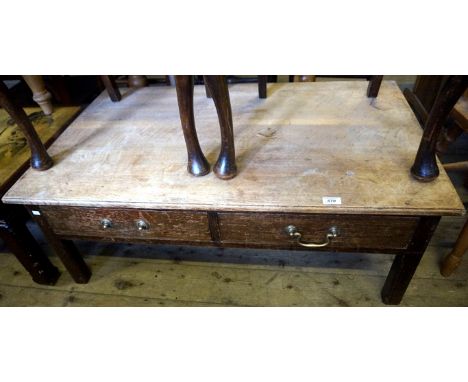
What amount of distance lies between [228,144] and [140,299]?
777mm

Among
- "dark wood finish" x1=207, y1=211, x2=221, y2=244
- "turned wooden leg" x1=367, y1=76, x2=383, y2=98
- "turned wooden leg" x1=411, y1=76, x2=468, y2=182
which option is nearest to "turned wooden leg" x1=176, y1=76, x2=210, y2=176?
"dark wood finish" x1=207, y1=211, x2=221, y2=244

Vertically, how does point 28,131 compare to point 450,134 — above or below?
above

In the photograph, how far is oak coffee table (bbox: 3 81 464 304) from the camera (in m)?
0.84

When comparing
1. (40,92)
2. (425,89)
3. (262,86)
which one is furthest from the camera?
(425,89)

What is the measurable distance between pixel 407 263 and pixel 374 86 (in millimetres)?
655

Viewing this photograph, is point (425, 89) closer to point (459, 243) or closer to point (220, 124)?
point (459, 243)

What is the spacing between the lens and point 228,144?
85 cm

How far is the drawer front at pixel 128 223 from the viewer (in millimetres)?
919

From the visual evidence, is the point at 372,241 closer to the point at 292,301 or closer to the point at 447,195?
the point at 447,195

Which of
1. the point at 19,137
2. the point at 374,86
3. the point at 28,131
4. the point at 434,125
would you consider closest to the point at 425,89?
the point at 374,86

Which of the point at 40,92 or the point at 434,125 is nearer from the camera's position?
the point at 434,125

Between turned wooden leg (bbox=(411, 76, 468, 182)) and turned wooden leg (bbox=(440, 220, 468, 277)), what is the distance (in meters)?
0.41

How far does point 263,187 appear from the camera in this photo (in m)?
0.87
